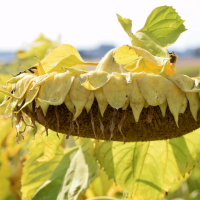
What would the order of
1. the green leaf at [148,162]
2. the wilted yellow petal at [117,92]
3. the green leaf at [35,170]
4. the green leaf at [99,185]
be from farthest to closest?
the green leaf at [99,185], the green leaf at [35,170], the green leaf at [148,162], the wilted yellow petal at [117,92]

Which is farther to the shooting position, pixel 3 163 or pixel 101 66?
pixel 3 163

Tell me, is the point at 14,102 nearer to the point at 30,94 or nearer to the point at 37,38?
the point at 30,94

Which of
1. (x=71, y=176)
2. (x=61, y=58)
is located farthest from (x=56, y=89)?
(x=71, y=176)

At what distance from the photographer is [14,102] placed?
462 mm

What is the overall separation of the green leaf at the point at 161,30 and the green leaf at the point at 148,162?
0.83ft

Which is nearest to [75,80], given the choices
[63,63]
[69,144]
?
[63,63]

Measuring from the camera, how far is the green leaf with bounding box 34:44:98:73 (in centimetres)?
60

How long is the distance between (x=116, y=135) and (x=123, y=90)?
0.10 m

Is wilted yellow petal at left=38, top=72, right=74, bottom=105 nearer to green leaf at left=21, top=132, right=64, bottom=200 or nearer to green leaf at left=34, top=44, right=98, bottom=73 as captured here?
green leaf at left=34, top=44, right=98, bottom=73

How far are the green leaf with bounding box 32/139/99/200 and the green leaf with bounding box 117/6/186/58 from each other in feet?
1.08

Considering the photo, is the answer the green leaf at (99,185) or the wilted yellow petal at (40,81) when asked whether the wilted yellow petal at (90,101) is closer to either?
the wilted yellow petal at (40,81)

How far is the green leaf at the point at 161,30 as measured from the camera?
0.64 metres

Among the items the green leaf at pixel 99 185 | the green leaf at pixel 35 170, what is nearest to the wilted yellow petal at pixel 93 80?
the green leaf at pixel 35 170

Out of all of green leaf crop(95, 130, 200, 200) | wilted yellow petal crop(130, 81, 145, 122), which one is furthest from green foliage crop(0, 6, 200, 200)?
wilted yellow petal crop(130, 81, 145, 122)
